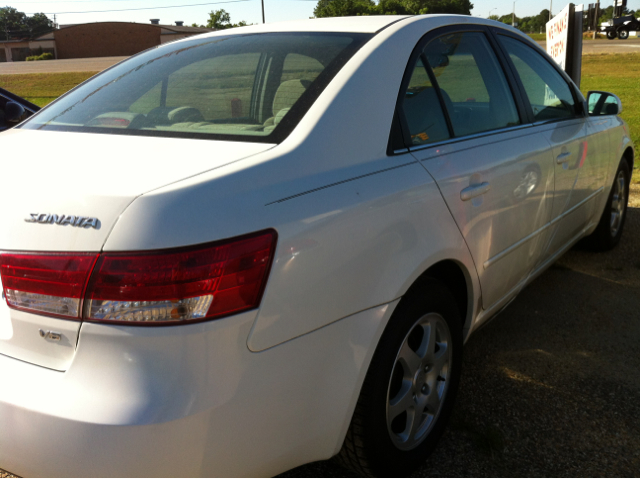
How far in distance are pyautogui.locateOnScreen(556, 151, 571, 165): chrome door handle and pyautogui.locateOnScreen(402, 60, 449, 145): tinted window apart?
0.97m

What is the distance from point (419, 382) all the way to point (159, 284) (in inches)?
46.3

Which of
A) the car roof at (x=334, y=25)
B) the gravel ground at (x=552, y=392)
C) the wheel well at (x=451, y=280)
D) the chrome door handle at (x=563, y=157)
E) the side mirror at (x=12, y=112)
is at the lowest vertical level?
the gravel ground at (x=552, y=392)

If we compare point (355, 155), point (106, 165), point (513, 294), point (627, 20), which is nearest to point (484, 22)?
point (513, 294)

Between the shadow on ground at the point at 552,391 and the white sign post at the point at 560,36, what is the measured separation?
10.8 feet

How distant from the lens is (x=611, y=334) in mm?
3410

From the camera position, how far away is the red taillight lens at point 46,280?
144 centimetres

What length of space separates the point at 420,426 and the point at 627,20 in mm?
49213

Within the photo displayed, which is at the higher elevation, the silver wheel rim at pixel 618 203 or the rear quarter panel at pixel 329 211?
the rear quarter panel at pixel 329 211

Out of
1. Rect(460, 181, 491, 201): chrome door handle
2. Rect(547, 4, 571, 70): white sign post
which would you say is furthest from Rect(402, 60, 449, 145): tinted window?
Rect(547, 4, 571, 70): white sign post

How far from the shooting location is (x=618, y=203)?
475 centimetres

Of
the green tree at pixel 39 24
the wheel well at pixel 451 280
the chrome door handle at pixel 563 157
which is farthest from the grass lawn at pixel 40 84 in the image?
the green tree at pixel 39 24

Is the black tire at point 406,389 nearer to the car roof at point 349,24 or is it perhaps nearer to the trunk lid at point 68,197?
the trunk lid at point 68,197

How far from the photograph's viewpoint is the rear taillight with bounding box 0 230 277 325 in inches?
55.6

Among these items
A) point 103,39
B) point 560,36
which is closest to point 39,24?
point 103,39
